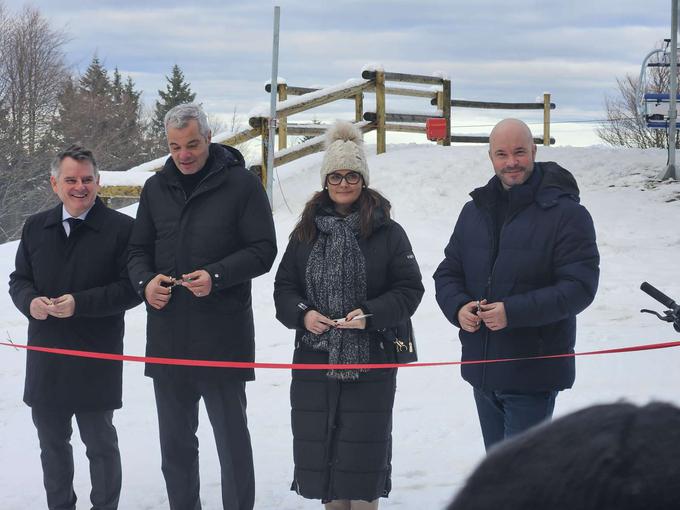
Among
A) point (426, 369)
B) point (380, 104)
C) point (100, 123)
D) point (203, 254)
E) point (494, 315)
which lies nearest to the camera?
point (494, 315)

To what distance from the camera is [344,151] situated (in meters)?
3.96

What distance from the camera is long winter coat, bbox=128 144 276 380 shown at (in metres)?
4.02

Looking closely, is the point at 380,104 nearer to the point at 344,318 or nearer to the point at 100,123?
the point at 344,318

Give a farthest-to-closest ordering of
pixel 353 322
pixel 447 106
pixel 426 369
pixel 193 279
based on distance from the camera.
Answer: pixel 447 106, pixel 426 369, pixel 193 279, pixel 353 322

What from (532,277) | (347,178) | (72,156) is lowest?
(532,277)

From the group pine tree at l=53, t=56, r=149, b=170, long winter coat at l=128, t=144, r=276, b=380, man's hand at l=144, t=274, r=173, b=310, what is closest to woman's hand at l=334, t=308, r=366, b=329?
long winter coat at l=128, t=144, r=276, b=380

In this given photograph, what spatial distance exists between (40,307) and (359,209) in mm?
1424

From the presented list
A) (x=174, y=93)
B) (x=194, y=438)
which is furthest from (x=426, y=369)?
(x=174, y=93)

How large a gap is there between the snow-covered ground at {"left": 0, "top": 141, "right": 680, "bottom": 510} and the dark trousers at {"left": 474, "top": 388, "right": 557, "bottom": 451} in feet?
0.94

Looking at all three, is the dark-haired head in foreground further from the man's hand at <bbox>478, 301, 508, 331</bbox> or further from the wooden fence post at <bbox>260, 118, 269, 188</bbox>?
the wooden fence post at <bbox>260, 118, 269, 188</bbox>

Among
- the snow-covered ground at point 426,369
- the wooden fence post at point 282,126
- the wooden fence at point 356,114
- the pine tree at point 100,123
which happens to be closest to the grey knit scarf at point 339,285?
the snow-covered ground at point 426,369

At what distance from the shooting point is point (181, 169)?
13.4 ft

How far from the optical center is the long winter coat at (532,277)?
3596mm

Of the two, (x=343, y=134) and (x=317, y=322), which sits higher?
(x=343, y=134)
